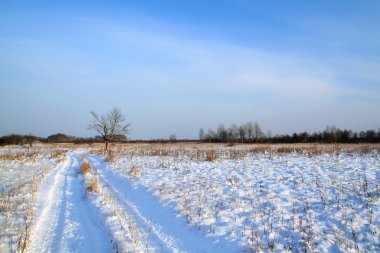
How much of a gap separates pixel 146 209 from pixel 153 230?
2.03 meters

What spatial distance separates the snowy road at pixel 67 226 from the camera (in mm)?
5879

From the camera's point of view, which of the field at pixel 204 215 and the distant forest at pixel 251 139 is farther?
the distant forest at pixel 251 139

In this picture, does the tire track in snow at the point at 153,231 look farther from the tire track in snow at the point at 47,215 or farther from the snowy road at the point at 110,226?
the tire track in snow at the point at 47,215

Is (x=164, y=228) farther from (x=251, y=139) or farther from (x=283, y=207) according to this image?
(x=251, y=139)

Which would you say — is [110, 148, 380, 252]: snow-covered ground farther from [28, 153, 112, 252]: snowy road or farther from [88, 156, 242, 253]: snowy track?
[28, 153, 112, 252]: snowy road

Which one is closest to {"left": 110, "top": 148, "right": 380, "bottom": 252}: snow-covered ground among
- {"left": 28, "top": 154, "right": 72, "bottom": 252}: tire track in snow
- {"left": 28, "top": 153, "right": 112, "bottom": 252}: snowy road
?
{"left": 28, "top": 153, "right": 112, "bottom": 252}: snowy road

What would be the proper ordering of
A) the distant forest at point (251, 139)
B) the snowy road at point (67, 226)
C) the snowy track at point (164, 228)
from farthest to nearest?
the distant forest at point (251, 139)
the snowy track at point (164, 228)
the snowy road at point (67, 226)

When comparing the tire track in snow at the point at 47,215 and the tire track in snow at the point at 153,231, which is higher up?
the tire track in snow at the point at 47,215

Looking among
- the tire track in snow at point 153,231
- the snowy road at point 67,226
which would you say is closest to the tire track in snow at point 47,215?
the snowy road at point 67,226

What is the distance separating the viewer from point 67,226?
7.00 metres

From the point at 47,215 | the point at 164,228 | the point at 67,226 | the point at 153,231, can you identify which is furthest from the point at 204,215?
the point at 47,215

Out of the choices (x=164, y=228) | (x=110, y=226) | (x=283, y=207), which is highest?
(x=283, y=207)

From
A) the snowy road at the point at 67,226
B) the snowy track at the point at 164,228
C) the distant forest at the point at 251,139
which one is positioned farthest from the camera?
the distant forest at the point at 251,139

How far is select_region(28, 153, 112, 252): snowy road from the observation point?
19.3ft
